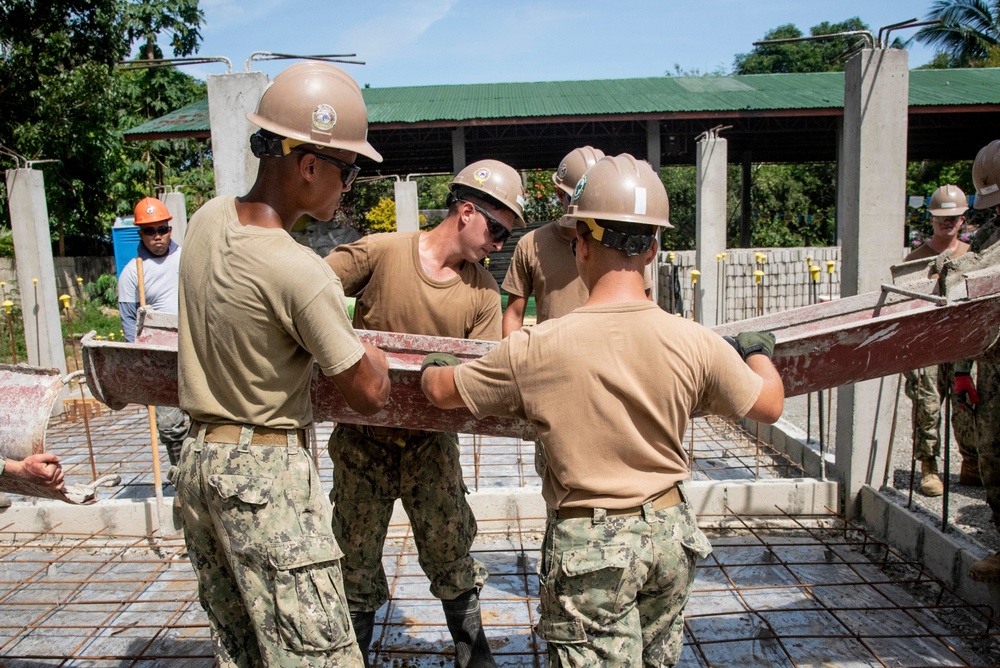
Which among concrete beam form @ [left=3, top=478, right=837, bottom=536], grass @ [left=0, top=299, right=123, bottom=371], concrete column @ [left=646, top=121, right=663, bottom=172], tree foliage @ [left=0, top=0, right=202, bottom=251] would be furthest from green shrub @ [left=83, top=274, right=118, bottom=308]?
concrete beam form @ [left=3, top=478, right=837, bottom=536]

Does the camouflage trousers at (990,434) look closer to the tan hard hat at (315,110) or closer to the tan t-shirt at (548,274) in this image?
the tan t-shirt at (548,274)

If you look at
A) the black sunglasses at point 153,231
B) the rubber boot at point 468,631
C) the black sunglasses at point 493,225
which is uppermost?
the black sunglasses at point 153,231

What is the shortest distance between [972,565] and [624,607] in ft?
7.16

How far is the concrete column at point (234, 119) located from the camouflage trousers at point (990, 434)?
3.34m

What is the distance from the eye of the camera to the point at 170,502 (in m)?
4.19

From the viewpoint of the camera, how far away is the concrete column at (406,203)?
31.0 feet

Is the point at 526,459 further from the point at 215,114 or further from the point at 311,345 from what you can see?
the point at 311,345

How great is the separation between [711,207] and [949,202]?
415 centimetres

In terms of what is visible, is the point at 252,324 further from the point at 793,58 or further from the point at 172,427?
the point at 793,58

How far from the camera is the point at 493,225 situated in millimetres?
2715

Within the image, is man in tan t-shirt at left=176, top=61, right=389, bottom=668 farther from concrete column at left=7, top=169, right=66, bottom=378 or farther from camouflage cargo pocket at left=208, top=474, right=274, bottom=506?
concrete column at left=7, top=169, right=66, bottom=378

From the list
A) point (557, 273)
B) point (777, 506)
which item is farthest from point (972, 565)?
point (557, 273)

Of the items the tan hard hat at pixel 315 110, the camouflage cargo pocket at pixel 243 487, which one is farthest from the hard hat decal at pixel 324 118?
the camouflage cargo pocket at pixel 243 487

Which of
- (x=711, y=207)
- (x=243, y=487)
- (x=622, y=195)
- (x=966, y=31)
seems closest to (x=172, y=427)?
(x=243, y=487)
